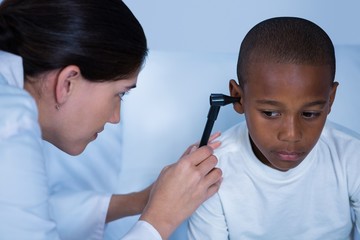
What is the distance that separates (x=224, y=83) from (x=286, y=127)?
65cm

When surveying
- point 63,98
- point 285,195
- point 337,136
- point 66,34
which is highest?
point 66,34

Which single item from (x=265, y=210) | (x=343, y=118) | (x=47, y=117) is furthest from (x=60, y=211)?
(x=343, y=118)

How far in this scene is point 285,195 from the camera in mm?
1167

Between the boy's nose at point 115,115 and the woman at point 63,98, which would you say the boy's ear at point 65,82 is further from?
the boy's nose at point 115,115

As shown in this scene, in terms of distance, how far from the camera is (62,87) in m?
0.95

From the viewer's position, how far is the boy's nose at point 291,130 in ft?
3.27

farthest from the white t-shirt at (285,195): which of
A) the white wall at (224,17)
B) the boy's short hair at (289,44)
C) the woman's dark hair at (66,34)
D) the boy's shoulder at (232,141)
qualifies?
the white wall at (224,17)


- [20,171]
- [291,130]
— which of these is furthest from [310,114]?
[20,171]

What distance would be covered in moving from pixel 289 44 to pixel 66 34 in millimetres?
419

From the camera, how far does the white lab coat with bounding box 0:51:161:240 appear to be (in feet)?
2.71

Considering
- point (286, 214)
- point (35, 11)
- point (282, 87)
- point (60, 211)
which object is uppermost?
point (35, 11)

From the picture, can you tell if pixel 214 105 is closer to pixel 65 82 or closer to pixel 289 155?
pixel 289 155

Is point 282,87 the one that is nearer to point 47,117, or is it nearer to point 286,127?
point 286,127

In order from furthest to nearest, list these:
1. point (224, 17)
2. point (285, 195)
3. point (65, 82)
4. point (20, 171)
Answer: point (224, 17) < point (285, 195) < point (65, 82) < point (20, 171)
